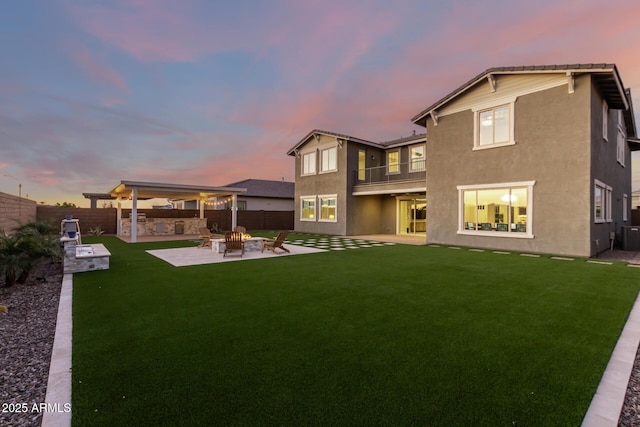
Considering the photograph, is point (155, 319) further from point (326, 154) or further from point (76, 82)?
point (326, 154)

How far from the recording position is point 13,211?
11.3 meters

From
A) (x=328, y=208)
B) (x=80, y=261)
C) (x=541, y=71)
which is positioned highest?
(x=541, y=71)

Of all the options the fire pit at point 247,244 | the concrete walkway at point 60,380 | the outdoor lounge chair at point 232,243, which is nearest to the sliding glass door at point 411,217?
the fire pit at point 247,244

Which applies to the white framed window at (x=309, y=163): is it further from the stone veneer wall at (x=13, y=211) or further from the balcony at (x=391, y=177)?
the stone veneer wall at (x=13, y=211)

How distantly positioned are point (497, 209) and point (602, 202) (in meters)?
3.68

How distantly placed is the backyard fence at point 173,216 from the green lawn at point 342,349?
16.6 m

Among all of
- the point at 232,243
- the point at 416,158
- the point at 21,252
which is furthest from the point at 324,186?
the point at 21,252

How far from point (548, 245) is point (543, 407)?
34.8ft

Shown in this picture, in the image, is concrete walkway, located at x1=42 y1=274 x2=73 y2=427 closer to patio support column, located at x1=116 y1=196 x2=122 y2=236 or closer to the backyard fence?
the backyard fence

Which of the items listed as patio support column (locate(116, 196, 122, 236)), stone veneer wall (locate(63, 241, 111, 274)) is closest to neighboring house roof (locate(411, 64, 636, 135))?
stone veneer wall (locate(63, 241, 111, 274))

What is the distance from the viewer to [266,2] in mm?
12195

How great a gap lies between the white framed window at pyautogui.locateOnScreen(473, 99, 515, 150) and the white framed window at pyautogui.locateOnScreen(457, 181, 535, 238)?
171 cm

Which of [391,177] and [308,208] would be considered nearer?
[391,177]

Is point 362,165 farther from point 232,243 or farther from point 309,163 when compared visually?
point 232,243
